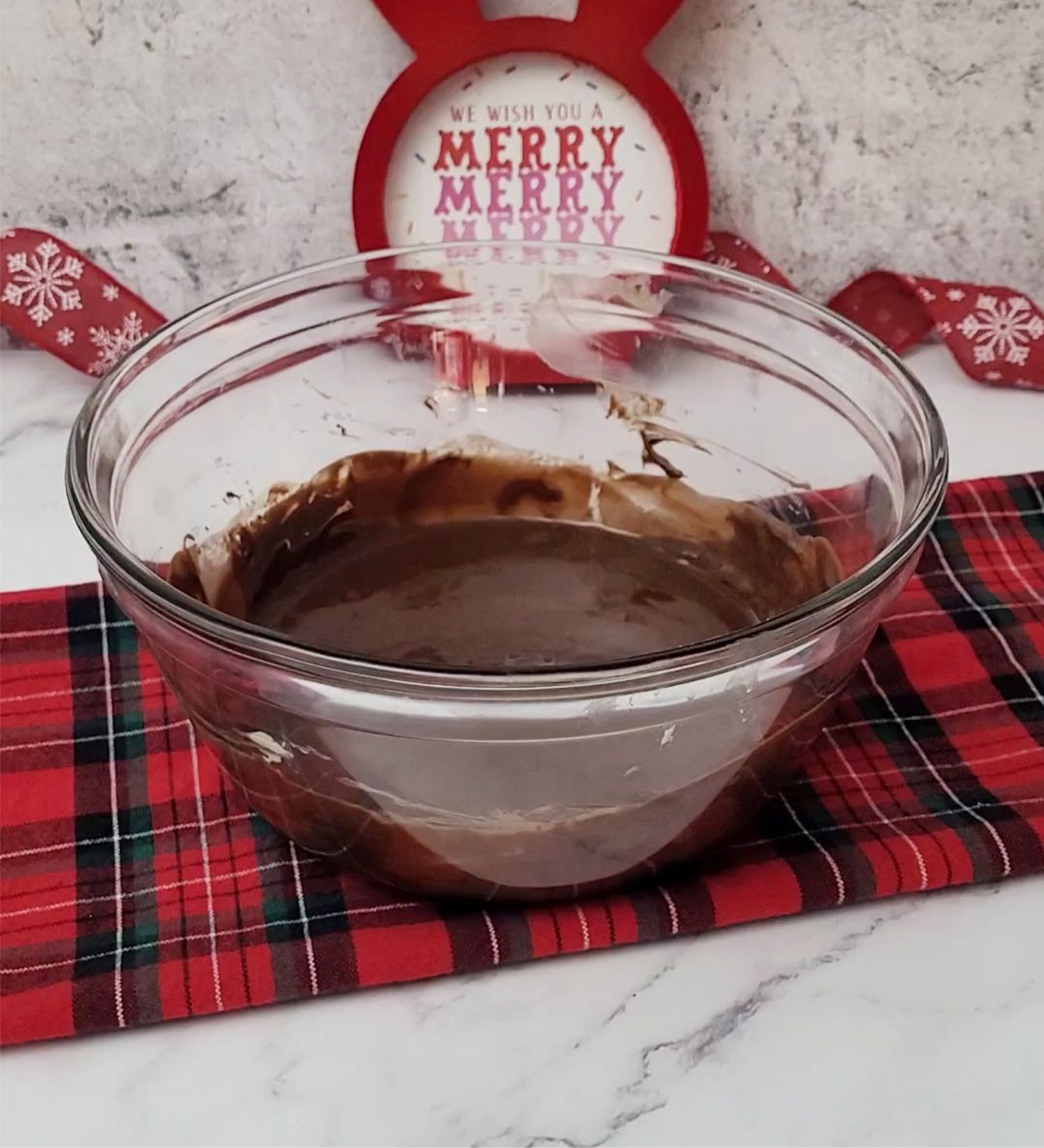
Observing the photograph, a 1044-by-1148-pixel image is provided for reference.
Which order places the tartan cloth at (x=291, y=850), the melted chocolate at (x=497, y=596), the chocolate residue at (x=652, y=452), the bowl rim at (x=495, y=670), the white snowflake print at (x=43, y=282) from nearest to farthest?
the bowl rim at (x=495, y=670) → the tartan cloth at (x=291, y=850) → the melted chocolate at (x=497, y=596) → the chocolate residue at (x=652, y=452) → the white snowflake print at (x=43, y=282)

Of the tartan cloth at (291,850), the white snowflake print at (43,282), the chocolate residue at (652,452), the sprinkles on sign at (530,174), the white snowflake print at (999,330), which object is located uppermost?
the sprinkles on sign at (530,174)

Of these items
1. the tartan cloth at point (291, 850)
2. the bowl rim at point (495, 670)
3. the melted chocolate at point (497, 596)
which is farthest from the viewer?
the melted chocolate at point (497, 596)

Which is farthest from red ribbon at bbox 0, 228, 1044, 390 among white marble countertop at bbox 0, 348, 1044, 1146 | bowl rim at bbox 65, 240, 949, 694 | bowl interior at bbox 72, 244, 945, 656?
white marble countertop at bbox 0, 348, 1044, 1146

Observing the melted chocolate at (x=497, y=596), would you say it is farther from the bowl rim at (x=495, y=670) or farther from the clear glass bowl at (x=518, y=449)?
the bowl rim at (x=495, y=670)

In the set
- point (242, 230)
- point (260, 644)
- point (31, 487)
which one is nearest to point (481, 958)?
point (260, 644)

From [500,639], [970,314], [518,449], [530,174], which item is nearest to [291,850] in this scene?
[500,639]

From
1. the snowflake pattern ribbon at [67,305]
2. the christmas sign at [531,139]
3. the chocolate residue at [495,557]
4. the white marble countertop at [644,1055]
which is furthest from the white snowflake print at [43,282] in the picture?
the white marble countertop at [644,1055]

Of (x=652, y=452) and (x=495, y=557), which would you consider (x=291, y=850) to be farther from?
(x=652, y=452)
